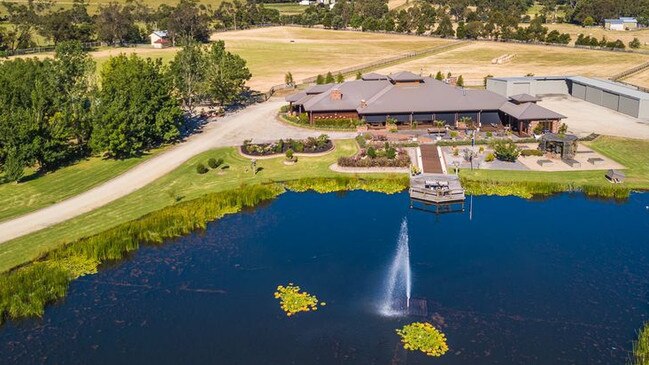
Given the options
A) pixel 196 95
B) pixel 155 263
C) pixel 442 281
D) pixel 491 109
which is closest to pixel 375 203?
pixel 442 281

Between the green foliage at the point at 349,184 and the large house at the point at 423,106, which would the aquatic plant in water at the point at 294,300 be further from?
the large house at the point at 423,106

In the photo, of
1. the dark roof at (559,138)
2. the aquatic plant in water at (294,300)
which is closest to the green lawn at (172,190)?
the aquatic plant in water at (294,300)

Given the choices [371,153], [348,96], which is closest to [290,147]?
[371,153]

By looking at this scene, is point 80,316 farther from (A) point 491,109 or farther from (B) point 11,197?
(A) point 491,109

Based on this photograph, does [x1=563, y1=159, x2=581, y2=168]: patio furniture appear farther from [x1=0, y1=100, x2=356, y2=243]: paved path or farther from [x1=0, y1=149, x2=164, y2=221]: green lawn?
[x1=0, y1=149, x2=164, y2=221]: green lawn

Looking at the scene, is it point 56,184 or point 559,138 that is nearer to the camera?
point 56,184

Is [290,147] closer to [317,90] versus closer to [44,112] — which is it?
[317,90]
